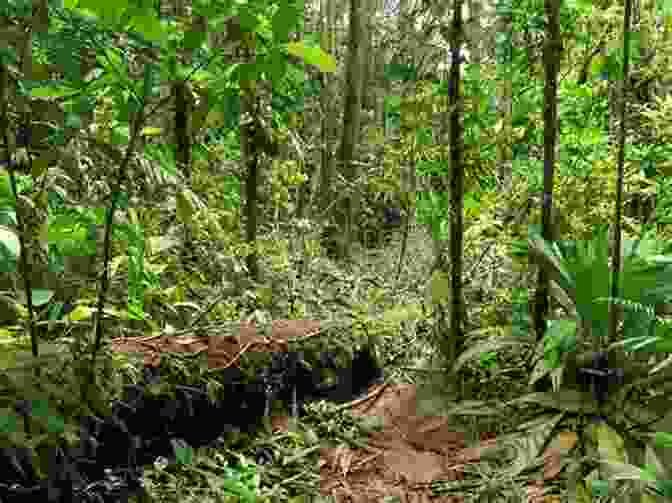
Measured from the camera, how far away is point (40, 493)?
2.44 m

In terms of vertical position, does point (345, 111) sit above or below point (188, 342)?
above

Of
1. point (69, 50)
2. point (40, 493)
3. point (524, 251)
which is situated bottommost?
point (40, 493)

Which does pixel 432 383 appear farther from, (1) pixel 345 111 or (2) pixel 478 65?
(1) pixel 345 111

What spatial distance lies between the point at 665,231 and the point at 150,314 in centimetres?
406

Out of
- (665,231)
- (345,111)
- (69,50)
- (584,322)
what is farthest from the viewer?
(345,111)

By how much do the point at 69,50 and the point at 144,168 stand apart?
0.49 m

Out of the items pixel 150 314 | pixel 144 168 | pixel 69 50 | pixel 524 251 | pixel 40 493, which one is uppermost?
pixel 69 50

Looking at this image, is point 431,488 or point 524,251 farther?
point 524,251

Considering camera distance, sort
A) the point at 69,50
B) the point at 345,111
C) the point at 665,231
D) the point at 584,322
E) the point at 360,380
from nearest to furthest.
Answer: the point at 69,50
the point at 584,322
the point at 360,380
the point at 665,231
the point at 345,111

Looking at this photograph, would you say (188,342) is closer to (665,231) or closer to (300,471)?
(300,471)

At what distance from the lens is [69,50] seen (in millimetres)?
2328

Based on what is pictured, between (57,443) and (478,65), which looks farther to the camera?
(478,65)

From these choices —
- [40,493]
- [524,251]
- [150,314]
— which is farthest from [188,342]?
[524,251]

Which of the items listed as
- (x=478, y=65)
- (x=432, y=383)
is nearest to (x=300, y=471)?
(x=432, y=383)
